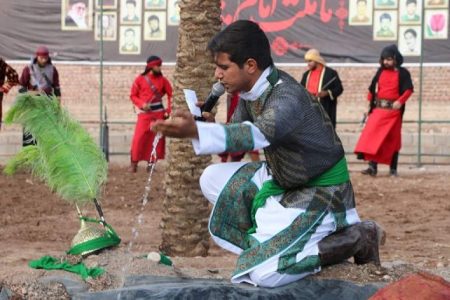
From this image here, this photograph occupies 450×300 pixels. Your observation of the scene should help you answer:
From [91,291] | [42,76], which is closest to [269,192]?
[91,291]

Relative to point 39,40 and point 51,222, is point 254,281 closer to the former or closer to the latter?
point 51,222

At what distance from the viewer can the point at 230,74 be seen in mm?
5719

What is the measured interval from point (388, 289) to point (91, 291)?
110 inches

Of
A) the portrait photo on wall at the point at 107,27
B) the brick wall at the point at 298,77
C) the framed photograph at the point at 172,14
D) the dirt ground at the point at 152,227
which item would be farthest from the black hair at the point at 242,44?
the portrait photo on wall at the point at 107,27

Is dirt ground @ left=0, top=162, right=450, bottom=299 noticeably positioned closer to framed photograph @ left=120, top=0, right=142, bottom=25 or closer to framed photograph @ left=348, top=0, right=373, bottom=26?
framed photograph @ left=348, top=0, right=373, bottom=26

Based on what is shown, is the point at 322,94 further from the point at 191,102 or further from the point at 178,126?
the point at 178,126

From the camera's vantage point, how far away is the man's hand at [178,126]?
4.96m

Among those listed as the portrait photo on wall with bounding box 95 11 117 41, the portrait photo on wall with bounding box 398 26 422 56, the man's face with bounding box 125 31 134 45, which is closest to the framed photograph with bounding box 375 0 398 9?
the portrait photo on wall with bounding box 398 26 422 56

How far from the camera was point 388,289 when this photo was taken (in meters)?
3.62

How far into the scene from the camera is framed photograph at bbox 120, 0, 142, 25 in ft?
62.4

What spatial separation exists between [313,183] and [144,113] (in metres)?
10.8

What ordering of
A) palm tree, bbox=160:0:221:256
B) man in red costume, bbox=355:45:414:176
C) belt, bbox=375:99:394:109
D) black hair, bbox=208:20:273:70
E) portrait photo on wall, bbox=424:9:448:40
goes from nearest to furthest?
black hair, bbox=208:20:273:70, palm tree, bbox=160:0:221:256, man in red costume, bbox=355:45:414:176, belt, bbox=375:99:394:109, portrait photo on wall, bbox=424:9:448:40

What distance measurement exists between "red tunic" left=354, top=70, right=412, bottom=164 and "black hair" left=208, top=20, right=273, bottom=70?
33.6 feet

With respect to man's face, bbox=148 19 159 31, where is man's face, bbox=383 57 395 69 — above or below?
below
